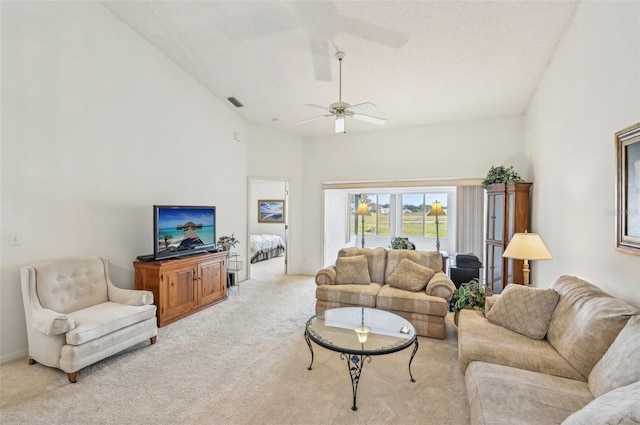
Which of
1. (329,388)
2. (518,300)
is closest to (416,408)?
(329,388)

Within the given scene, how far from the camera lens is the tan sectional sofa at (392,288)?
3.35m

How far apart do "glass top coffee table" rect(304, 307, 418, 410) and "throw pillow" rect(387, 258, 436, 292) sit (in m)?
0.78

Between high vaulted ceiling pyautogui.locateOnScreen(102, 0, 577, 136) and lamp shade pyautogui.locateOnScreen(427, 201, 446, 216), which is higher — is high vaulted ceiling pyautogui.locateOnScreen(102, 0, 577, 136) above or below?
above

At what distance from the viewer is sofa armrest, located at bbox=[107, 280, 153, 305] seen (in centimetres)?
314

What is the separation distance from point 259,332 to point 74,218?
2400 mm

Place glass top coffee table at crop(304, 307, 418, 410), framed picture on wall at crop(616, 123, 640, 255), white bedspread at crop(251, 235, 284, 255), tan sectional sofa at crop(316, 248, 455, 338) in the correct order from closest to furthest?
framed picture on wall at crop(616, 123, 640, 255) → glass top coffee table at crop(304, 307, 418, 410) → tan sectional sofa at crop(316, 248, 455, 338) → white bedspread at crop(251, 235, 284, 255)

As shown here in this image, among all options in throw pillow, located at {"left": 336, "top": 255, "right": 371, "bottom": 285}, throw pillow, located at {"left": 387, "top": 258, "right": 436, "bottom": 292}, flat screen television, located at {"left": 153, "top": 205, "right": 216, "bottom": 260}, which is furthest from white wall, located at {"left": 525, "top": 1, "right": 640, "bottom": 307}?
flat screen television, located at {"left": 153, "top": 205, "right": 216, "bottom": 260}

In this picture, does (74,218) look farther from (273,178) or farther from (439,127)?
(439,127)

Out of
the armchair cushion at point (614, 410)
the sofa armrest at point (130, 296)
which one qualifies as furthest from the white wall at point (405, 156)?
the armchair cushion at point (614, 410)

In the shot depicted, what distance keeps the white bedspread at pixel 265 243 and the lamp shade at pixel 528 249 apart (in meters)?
5.97

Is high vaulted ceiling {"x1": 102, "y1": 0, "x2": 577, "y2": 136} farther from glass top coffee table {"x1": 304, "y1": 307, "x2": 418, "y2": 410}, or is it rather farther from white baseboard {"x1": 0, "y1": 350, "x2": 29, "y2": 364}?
white baseboard {"x1": 0, "y1": 350, "x2": 29, "y2": 364}

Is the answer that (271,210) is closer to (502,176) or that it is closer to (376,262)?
(376,262)

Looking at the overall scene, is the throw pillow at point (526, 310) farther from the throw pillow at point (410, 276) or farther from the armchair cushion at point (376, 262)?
the armchair cushion at point (376, 262)

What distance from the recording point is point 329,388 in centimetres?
240
